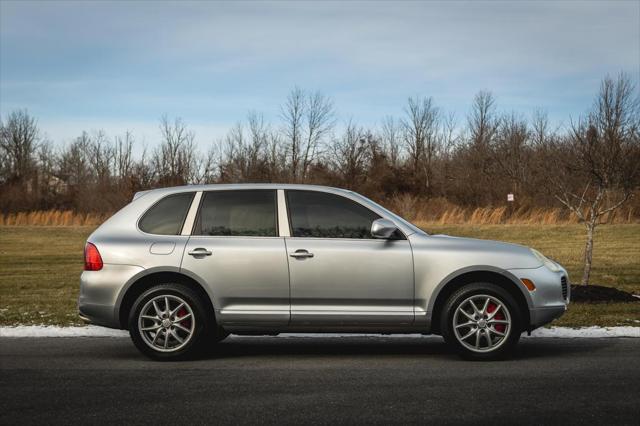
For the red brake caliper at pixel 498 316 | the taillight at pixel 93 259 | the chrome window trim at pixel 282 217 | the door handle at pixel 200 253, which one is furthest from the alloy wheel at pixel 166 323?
the red brake caliper at pixel 498 316

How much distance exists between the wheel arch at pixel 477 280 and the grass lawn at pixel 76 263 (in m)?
2.61

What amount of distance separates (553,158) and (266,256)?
8.40m

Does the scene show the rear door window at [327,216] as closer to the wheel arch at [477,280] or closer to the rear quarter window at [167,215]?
the wheel arch at [477,280]

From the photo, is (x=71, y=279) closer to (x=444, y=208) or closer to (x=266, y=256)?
(x=266, y=256)

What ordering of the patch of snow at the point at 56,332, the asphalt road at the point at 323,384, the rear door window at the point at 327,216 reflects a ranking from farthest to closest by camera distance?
the patch of snow at the point at 56,332 → the rear door window at the point at 327,216 → the asphalt road at the point at 323,384

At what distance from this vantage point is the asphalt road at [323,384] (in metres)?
5.28

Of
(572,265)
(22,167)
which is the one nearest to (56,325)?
(572,265)

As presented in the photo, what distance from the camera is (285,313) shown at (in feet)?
24.2

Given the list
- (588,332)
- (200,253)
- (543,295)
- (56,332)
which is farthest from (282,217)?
(588,332)

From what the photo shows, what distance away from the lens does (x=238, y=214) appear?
7.67 m

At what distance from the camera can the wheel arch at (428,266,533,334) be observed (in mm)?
7328

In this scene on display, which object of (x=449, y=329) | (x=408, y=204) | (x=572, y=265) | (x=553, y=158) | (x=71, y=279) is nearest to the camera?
(x=449, y=329)

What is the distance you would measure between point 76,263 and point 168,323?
54.3 feet

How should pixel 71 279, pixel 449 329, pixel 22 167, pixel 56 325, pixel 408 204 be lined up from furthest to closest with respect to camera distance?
pixel 22 167 < pixel 408 204 < pixel 71 279 < pixel 56 325 < pixel 449 329
